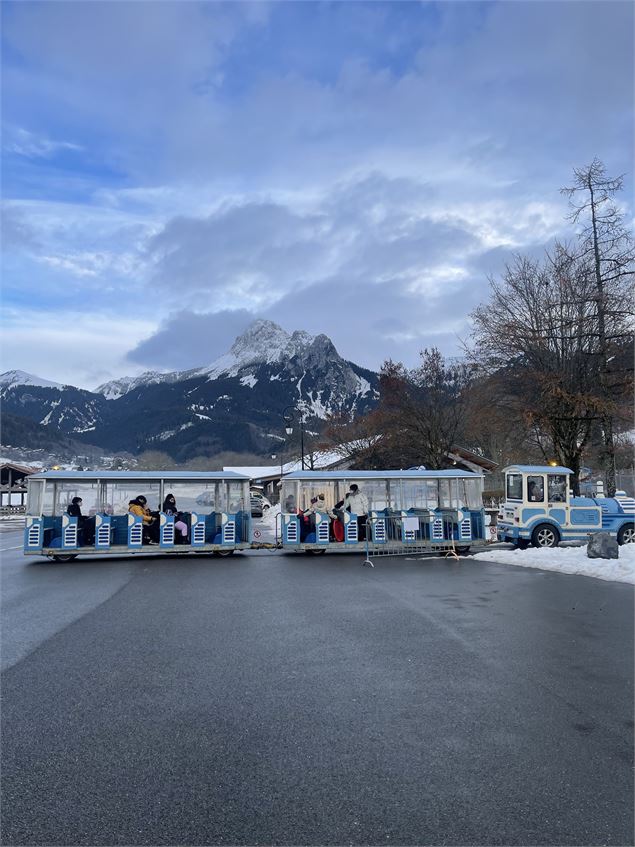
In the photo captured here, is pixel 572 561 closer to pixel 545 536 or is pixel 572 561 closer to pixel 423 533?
pixel 545 536

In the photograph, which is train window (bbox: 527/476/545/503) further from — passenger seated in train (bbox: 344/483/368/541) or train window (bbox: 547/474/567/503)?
passenger seated in train (bbox: 344/483/368/541)

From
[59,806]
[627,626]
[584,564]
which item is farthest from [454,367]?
[59,806]

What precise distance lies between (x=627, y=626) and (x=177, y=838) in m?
7.50

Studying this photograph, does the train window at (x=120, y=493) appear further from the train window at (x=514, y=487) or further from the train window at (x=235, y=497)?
the train window at (x=514, y=487)

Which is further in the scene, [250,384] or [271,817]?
[250,384]

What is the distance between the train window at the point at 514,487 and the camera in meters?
20.3

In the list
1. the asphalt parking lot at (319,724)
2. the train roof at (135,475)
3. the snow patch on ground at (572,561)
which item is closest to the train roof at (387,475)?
the train roof at (135,475)

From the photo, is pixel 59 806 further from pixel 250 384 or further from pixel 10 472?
pixel 250 384

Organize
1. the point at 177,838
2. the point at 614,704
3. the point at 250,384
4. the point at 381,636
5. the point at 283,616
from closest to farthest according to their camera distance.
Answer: the point at 177,838 < the point at 614,704 < the point at 381,636 < the point at 283,616 < the point at 250,384

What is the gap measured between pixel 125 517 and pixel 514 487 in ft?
41.4

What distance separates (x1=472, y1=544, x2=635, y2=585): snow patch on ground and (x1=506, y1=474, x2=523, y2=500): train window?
89.9 inches

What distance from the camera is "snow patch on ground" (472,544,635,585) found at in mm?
14117

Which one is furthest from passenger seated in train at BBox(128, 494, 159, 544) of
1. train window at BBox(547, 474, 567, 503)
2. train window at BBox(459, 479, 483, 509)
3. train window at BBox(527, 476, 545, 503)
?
train window at BBox(547, 474, 567, 503)

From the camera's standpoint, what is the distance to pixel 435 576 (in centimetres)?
1488
